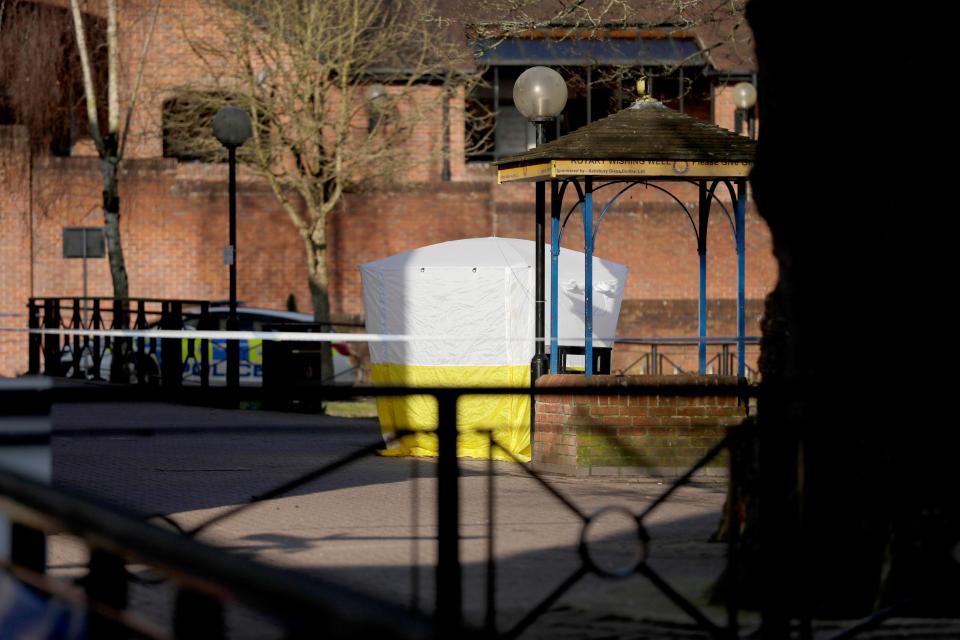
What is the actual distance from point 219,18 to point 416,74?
4190 millimetres

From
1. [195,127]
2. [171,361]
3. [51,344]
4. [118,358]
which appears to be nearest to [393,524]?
[171,361]

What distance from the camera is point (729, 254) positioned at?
110 feet

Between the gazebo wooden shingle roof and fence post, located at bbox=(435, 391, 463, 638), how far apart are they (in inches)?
327

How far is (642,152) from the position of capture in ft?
42.3

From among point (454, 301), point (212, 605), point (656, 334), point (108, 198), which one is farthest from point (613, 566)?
point (656, 334)

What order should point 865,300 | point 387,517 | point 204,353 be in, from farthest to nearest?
1. point 204,353
2. point 387,517
3. point 865,300

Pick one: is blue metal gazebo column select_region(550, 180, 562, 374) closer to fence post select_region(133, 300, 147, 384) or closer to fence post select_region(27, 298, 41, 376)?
fence post select_region(133, 300, 147, 384)

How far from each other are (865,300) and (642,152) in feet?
22.9

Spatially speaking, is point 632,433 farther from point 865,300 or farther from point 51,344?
point 51,344

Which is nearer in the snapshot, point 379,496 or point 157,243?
point 379,496

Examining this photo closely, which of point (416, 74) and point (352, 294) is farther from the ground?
point (416, 74)

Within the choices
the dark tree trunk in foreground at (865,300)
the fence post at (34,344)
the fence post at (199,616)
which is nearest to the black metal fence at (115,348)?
the fence post at (34,344)

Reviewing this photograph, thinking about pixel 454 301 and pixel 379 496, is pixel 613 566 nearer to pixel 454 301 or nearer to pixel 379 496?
pixel 379 496

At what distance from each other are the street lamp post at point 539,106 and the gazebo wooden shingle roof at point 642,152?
1.89 feet
